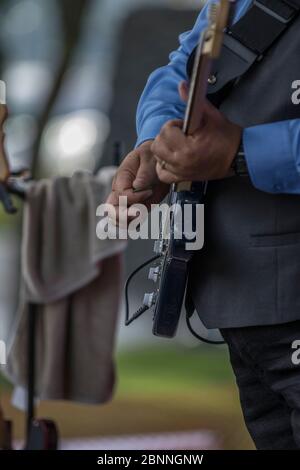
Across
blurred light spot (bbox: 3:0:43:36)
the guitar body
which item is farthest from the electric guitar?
blurred light spot (bbox: 3:0:43:36)

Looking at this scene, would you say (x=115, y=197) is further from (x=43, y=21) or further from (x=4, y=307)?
(x=43, y=21)

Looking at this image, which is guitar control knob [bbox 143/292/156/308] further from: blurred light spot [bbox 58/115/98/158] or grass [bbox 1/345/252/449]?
blurred light spot [bbox 58/115/98/158]

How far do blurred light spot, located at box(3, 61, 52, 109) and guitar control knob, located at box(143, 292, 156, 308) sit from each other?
4721 millimetres

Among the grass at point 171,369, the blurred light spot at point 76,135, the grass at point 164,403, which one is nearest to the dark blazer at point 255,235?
the grass at point 164,403

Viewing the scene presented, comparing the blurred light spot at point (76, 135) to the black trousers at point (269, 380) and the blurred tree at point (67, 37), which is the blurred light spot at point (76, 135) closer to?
the blurred tree at point (67, 37)

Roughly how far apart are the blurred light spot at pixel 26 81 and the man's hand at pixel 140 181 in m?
4.68

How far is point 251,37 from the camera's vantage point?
147 cm

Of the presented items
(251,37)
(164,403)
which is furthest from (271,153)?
(164,403)

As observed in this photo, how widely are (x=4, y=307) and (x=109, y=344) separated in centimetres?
283

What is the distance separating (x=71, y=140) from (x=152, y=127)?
4.73 metres

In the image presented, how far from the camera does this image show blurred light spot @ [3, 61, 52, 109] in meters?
6.32

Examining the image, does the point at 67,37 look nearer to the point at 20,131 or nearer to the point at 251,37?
the point at 20,131

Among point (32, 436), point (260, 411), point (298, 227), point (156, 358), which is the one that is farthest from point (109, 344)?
point (156, 358)

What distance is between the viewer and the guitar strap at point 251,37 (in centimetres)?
146
